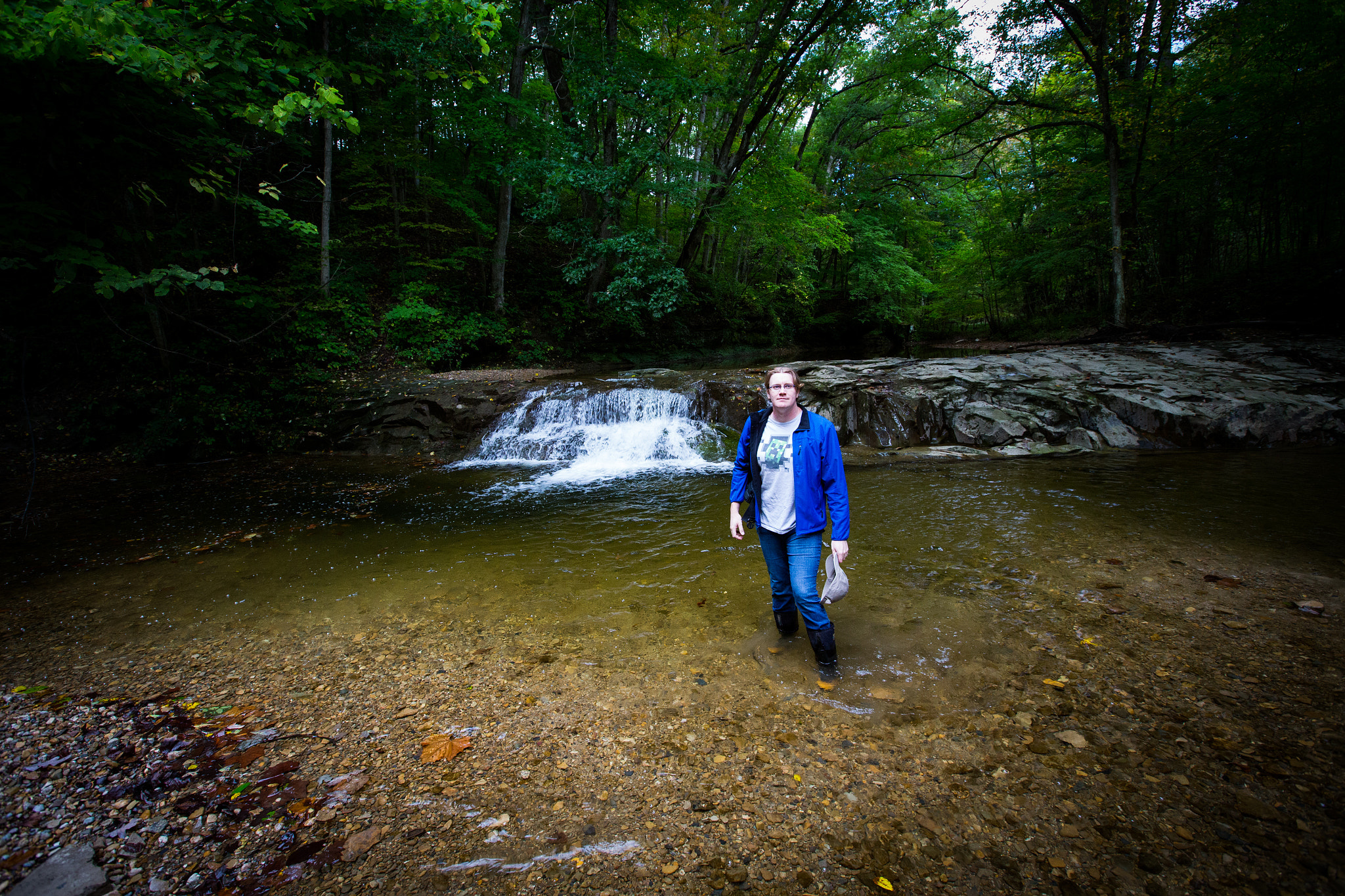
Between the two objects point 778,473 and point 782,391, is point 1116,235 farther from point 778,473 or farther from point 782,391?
point 778,473

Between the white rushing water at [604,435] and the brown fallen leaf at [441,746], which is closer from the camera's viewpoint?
the brown fallen leaf at [441,746]

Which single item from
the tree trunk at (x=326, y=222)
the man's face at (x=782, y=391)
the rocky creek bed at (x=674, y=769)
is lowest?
the rocky creek bed at (x=674, y=769)

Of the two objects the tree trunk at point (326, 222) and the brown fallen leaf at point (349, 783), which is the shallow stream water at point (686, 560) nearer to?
the brown fallen leaf at point (349, 783)

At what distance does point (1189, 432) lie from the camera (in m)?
8.42

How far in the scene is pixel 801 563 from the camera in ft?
9.49

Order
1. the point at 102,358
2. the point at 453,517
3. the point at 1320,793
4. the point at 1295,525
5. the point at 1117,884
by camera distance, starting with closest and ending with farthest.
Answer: the point at 1117,884 < the point at 1320,793 < the point at 1295,525 < the point at 453,517 < the point at 102,358

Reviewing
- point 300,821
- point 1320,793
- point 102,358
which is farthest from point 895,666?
point 102,358

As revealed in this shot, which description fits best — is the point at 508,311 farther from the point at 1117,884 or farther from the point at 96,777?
the point at 1117,884

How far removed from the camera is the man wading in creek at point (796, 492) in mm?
2826

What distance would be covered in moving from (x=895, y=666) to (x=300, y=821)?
304cm

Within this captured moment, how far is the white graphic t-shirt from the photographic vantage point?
288 centimetres

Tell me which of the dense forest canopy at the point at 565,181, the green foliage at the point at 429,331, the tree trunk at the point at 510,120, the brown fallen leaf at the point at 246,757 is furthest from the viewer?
the tree trunk at the point at 510,120

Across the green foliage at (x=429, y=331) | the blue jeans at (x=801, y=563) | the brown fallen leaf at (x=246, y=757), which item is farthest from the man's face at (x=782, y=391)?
the green foliage at (x=429, y=331)

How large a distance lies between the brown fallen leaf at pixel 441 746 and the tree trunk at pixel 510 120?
13701 mm
